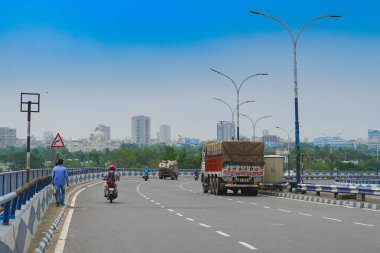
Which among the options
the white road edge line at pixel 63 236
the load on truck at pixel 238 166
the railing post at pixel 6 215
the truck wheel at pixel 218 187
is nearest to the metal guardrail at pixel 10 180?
the white road edge line at pixel 63 236

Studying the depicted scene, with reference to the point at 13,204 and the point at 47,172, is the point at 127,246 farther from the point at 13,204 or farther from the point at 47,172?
the point at 47,172

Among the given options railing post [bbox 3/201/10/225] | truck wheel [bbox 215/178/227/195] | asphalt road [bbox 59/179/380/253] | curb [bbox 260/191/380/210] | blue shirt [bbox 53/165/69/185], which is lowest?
curb [bbox 260/191/380/210]

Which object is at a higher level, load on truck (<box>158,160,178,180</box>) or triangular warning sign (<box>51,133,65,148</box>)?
triangular warning sign (<box>51,133,65,148</box>)

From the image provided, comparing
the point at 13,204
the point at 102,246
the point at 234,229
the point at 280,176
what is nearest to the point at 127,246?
the point at 102,246

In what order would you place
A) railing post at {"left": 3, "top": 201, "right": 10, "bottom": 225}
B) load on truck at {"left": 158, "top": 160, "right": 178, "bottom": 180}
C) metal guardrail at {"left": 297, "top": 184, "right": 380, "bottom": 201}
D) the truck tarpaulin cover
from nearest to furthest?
railing post at {"left": 3, "top": 201, "right": 10, "bottom": 225}, metal guardrail at {"left": 297, "top": 184, "right": 380, "bottom": 201}, the truck tarpaulin cover, load on truck at {"left": 158, "top": 160, "right": 178, "bottom": 180}

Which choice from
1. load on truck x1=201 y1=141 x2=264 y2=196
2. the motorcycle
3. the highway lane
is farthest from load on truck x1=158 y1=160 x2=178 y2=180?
the highway lane

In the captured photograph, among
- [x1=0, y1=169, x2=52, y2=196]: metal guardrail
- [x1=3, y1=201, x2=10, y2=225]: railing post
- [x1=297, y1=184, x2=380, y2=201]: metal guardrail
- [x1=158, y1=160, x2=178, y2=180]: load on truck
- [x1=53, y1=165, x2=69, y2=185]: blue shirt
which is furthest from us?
[x1=158, y1=160, x2=178, y2=180]: load on truck

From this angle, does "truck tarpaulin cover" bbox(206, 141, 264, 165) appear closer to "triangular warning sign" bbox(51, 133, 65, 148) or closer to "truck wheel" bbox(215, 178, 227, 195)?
"truck wheel" bbox(215, 178, 227, 195)

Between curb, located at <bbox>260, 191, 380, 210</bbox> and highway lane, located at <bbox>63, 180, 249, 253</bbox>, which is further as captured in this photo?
curb, located at <bbox>260, 191, 380, 210</bbox>

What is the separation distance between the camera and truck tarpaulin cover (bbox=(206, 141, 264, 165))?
37.2m

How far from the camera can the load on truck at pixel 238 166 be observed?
36781 millimetres

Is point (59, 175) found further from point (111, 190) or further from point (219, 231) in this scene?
point (219, 231)

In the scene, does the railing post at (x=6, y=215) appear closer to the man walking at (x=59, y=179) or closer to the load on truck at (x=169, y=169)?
the man walking at (x=59, y=179)

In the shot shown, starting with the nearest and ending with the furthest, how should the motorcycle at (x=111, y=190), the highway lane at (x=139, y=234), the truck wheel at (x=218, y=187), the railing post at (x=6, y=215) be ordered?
the railing post at (x=6, y=215) < the highway lane at (x=139, y=234) < the motorcycle at (x=111, y=190) < the truck wheel at (x=218, y=187)
